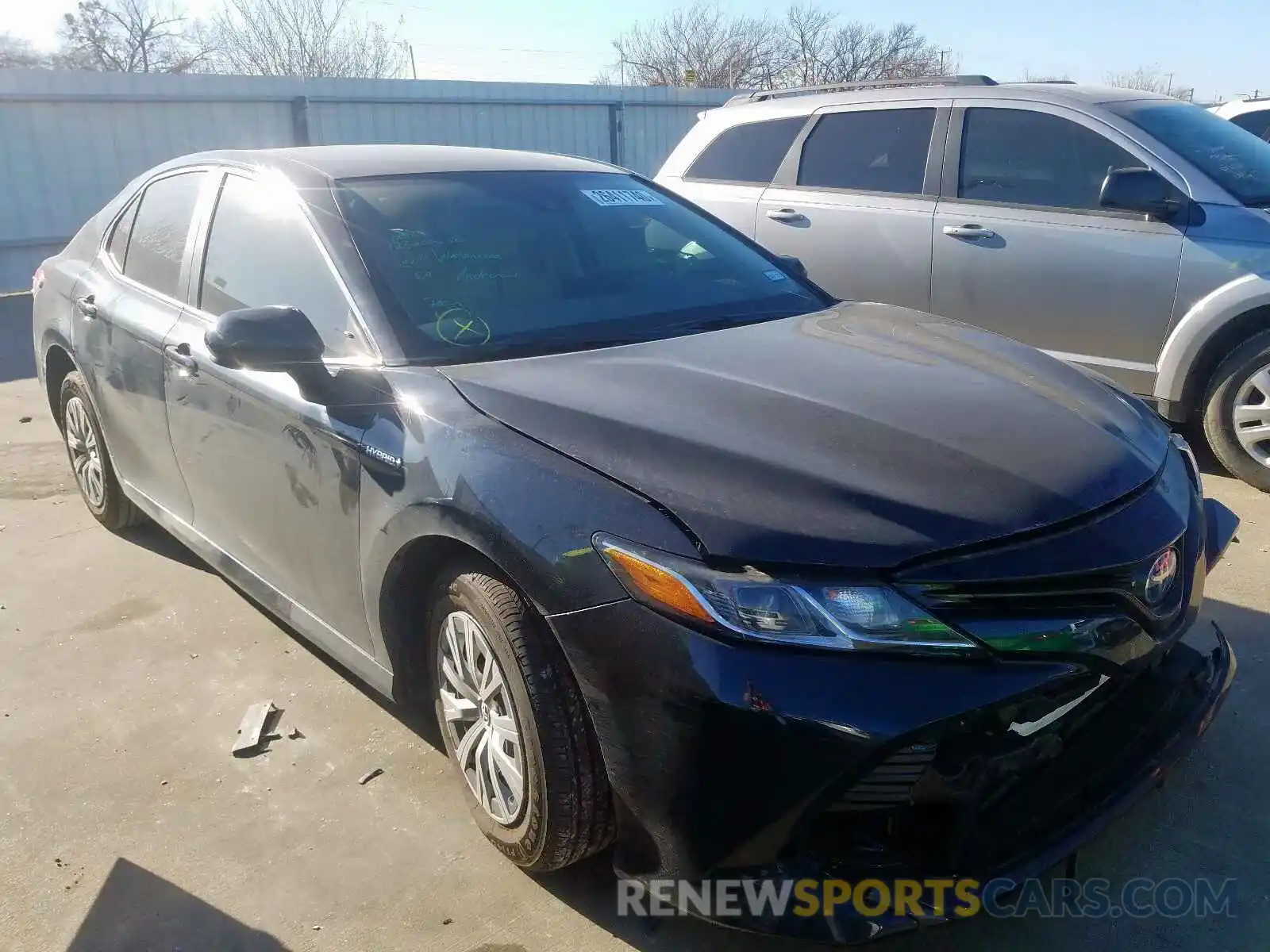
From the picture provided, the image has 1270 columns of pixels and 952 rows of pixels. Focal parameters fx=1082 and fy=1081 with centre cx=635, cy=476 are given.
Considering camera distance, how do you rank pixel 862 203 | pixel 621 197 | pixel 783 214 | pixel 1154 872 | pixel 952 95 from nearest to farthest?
pixel 1154 872 → pixel 621 197 → pixel 952 95 → pixel 862 203 → pixel 783 214

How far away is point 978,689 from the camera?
189 centimetres

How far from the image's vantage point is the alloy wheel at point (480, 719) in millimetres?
2363

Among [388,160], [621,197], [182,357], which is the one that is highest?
[388,160]

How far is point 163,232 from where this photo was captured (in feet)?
12.9

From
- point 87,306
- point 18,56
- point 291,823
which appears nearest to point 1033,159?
point 87,306

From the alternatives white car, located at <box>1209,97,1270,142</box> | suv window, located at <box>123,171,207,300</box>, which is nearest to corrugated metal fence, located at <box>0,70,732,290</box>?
white car, located at <box>1209,97,1270,142</box>

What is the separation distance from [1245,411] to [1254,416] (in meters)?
0.04

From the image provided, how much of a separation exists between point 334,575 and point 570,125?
14.9m

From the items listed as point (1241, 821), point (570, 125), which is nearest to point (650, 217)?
point (1241, 821)

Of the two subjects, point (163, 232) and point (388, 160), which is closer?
point (388, 160)

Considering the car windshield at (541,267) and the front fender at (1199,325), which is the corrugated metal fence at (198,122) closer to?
the car windshield at (541,267)

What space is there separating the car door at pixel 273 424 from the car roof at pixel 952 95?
3.74m

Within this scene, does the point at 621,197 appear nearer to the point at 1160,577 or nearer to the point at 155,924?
the point at 1160,577

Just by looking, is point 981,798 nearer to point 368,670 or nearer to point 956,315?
point 368,670
